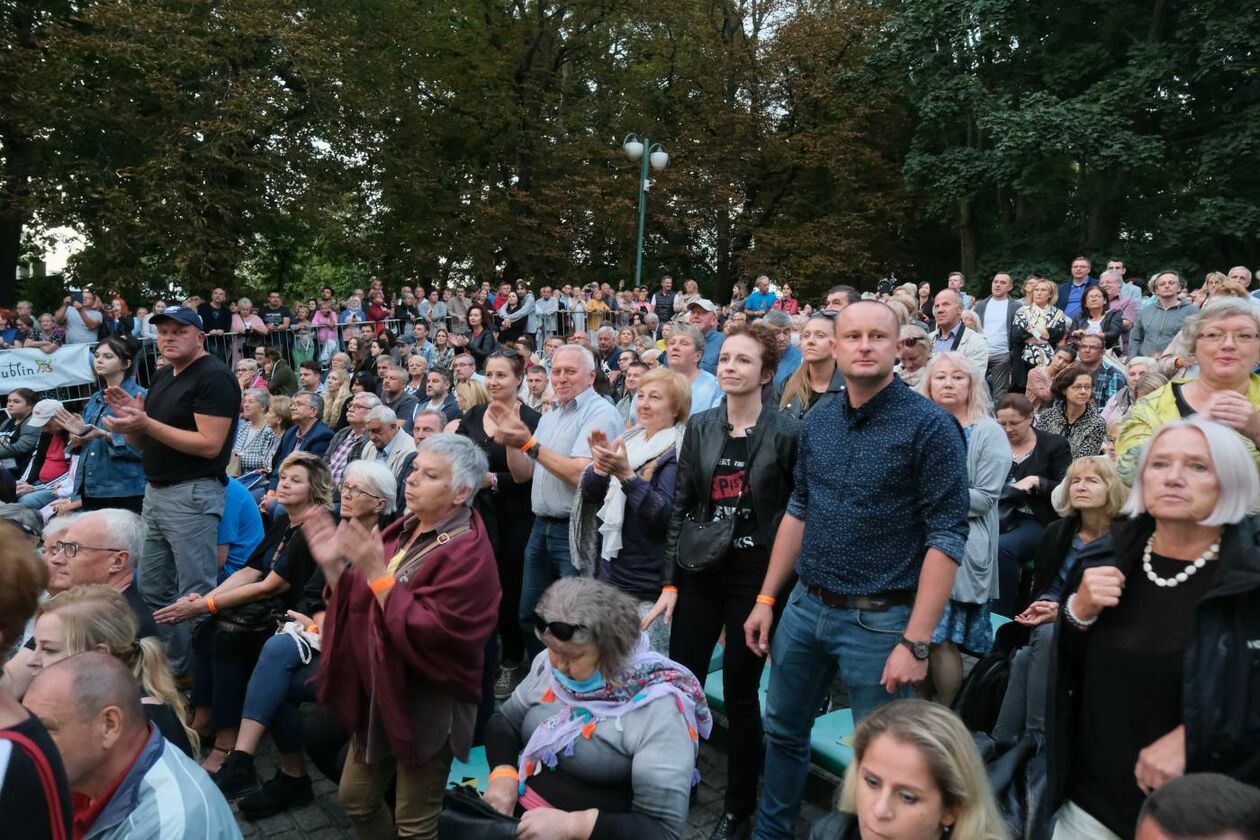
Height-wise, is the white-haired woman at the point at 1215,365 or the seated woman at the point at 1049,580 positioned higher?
the white-haired woman at the point at 1215,365

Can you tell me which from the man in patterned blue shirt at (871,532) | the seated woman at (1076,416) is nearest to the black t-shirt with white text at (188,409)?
the man in patterned blue shirt at (871,532)

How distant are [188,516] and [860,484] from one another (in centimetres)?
338

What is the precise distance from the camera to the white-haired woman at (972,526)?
13.1ft

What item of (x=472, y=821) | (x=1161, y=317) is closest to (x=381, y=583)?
(x=472, y=821)

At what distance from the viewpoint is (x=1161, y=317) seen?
884 centimetres

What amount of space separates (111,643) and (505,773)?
1.31 metres

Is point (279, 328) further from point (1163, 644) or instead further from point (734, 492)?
point (1163, 644)

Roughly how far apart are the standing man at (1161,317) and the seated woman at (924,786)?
25.6 feet

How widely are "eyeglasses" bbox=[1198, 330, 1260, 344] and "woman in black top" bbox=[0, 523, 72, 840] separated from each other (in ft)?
10.6

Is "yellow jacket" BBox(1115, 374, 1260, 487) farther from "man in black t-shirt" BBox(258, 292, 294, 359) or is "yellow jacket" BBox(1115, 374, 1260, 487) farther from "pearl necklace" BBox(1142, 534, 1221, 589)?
"man in black t-shirt" BBox(258, 292, 294, 359)

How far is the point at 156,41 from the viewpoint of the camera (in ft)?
55.8

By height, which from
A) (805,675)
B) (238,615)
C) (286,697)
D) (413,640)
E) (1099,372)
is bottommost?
(286,697)

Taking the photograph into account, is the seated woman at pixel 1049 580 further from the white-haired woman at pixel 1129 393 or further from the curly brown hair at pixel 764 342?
the white-haired woman at pixel 1129 393

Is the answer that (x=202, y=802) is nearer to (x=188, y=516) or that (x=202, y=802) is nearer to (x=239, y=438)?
(x=188, y=516)
